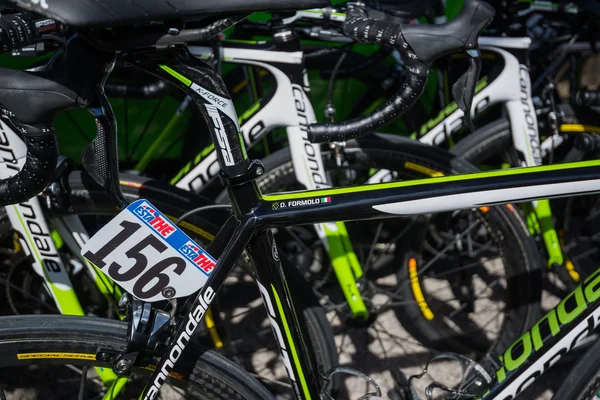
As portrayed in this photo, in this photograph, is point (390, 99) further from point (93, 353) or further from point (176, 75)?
point (93, 353)

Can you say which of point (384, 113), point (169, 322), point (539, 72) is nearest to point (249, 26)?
point (384, 113)

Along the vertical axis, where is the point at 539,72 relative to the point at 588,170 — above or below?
below

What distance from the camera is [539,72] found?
2846mm

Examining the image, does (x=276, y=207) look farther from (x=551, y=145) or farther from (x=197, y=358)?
(x=551, y=145)

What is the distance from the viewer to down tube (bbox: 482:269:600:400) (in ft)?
5.49

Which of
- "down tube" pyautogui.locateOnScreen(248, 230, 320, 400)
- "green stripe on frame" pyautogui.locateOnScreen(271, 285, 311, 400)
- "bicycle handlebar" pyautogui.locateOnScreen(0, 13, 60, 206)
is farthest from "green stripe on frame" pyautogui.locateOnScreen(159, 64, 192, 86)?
"green stripe on frame" pyautogui.locateOnScreen(271, 285, 311, 400)

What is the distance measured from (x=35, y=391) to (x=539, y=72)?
2329 mm

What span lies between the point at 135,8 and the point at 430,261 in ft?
6.15

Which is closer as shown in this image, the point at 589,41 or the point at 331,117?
the point at 331,117

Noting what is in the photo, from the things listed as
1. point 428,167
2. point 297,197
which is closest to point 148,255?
point 297,197

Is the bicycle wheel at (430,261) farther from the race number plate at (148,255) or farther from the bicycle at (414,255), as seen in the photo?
the race number plate at (148,255)

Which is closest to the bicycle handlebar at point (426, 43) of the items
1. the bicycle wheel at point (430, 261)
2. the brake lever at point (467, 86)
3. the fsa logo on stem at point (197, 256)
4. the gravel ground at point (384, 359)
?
the brake lever at point (467, 86)

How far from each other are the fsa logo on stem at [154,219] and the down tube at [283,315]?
7.3 inches

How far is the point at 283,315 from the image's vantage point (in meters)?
1.54
